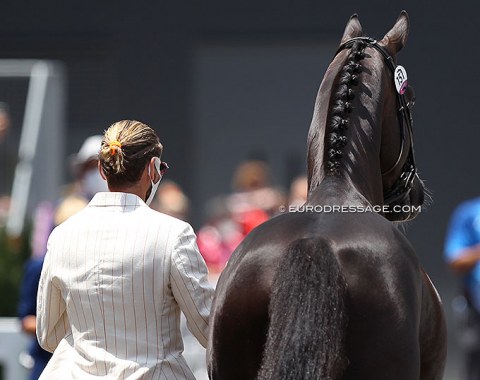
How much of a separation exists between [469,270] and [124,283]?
4736 millimetres

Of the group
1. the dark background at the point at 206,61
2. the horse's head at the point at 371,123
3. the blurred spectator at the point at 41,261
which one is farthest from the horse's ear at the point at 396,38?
the dark background at the point at 206,61

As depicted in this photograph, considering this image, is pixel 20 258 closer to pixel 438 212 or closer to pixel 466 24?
pixel 438 212

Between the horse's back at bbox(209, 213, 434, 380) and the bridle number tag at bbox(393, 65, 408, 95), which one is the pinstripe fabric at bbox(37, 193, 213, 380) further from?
the bridle number tag at bbox(393, 65, 408, 95)

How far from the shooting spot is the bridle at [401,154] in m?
3.87

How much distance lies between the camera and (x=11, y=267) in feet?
24.7

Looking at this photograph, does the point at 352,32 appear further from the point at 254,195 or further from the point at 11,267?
the point at 254,195

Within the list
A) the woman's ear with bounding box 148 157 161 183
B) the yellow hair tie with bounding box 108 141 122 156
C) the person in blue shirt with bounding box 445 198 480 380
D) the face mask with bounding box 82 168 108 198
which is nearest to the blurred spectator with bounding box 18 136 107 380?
the face mask with bounding box 82 168 108 198

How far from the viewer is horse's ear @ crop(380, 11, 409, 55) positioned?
13.1 feet

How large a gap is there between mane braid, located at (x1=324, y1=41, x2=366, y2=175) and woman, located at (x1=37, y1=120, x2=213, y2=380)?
1.89ft

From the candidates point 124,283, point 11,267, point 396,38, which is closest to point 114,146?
point 124,283

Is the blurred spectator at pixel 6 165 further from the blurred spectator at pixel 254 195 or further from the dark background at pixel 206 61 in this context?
the dark background at pixel 206 61

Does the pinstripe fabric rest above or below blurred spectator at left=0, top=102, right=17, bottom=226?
below

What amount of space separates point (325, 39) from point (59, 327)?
308 inches

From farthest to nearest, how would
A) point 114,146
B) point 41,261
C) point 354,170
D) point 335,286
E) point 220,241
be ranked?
point 220,241
point 41,261
point 114,146
point 354,170
point 335,286
